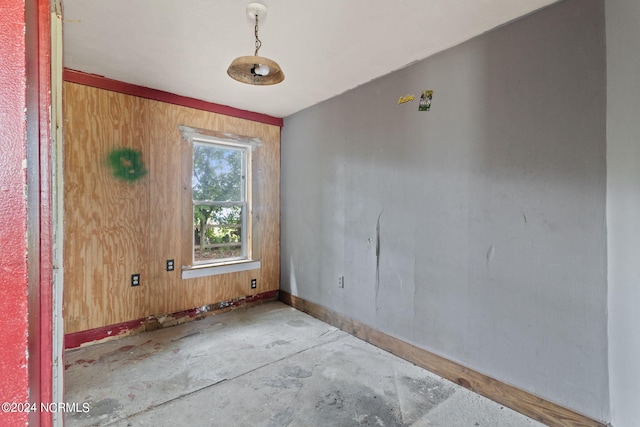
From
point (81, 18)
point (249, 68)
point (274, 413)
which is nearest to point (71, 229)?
point (81, 18)

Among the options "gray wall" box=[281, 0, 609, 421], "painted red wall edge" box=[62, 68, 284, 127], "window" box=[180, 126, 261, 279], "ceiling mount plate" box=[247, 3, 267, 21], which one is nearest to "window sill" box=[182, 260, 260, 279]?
"window" box=[180, 126, 261, 279]

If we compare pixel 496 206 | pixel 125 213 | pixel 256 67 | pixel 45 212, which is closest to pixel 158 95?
pixel 125 213

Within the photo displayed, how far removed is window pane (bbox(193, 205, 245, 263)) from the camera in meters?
3.29

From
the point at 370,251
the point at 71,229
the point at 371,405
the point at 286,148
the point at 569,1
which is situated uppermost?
the point at 569,1

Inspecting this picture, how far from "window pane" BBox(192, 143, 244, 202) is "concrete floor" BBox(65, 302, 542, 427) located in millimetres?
1468

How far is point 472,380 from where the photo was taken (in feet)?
6.63

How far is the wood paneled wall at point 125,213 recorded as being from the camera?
2549mm

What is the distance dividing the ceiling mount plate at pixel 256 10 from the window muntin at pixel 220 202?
177cm

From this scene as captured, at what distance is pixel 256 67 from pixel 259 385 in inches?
82.9

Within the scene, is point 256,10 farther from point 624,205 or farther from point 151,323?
point 151,323

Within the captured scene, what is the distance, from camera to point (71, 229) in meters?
2.54

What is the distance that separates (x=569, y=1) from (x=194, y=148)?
3187 mm

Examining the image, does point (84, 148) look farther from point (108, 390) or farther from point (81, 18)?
point (108, 390)

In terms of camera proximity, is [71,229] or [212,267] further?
[212,267]
